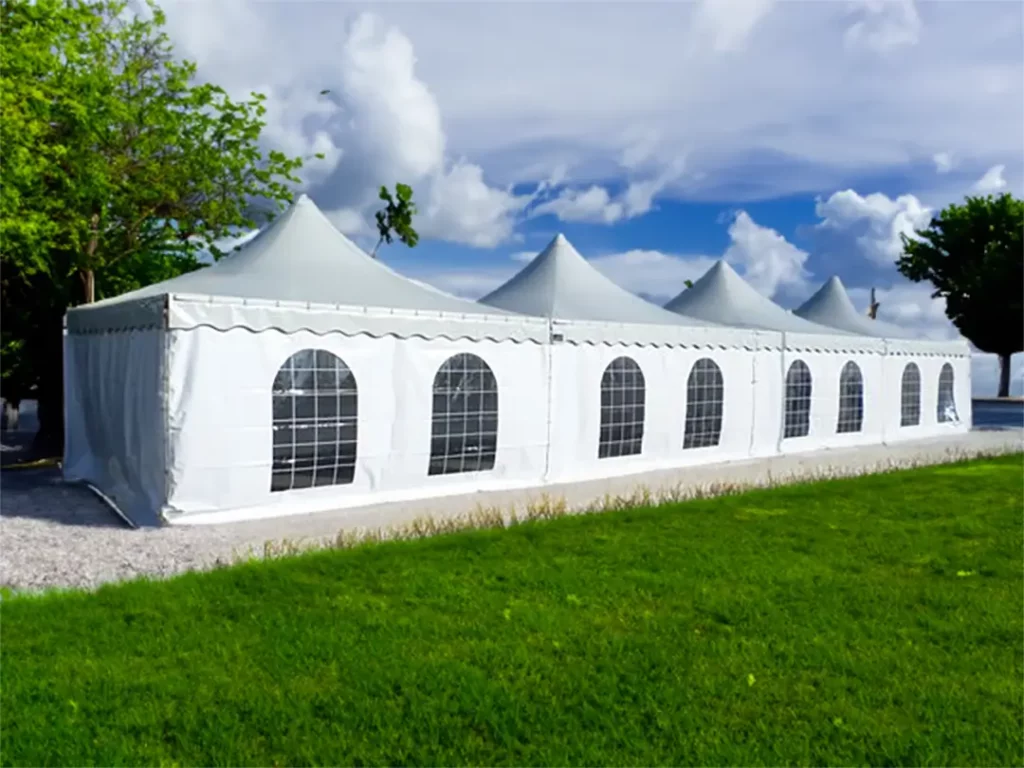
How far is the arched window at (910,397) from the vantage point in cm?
1912

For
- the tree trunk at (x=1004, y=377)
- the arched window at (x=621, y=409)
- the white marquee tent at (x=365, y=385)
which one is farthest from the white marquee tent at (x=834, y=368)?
the tree trunk at (x=1004, y=377)

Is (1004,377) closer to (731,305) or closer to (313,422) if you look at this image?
(731,305)

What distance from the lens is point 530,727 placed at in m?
3.96

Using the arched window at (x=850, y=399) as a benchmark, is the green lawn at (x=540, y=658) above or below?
below

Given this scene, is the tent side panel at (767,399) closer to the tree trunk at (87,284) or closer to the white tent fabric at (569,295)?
the white tent fabric at (569,295)

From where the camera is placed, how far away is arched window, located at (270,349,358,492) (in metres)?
9.55

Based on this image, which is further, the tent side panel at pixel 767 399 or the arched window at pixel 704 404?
the tent side panel at pixel 767 399

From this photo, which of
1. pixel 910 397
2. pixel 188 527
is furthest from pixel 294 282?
pixel 910 397

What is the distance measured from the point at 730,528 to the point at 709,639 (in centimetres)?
338

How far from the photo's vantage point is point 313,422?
9766mm

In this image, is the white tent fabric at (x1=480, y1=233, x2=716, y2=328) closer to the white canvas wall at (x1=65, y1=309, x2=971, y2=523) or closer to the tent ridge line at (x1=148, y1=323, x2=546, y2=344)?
the white canvas wall at (x1=65, y1=309, x2=971, y2=523)

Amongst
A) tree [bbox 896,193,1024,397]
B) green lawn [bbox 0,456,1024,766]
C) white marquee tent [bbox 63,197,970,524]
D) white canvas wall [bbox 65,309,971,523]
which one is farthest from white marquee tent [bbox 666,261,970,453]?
tree [bbox 896,193,1024,397]

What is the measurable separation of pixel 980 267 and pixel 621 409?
2815cm

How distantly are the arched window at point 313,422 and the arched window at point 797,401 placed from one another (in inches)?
353
